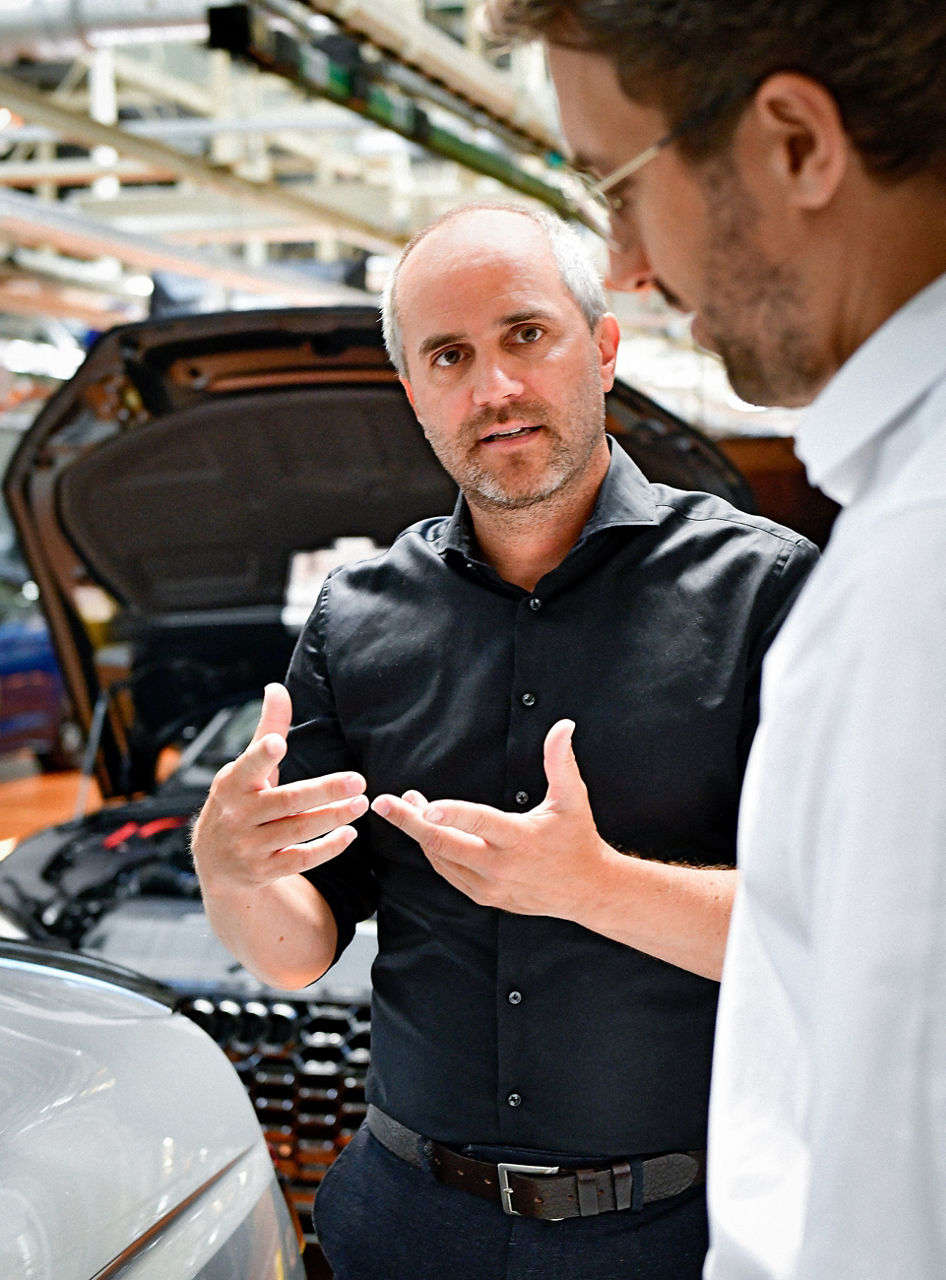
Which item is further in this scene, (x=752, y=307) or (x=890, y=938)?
(x=752, y=307)

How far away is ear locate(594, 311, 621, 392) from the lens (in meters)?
1.66

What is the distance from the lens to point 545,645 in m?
1.52

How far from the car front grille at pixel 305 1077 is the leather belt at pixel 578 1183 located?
89 centimetres

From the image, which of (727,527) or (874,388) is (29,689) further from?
(874,388)

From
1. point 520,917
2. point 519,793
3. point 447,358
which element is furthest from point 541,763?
point 447,358

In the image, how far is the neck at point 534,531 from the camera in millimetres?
1550

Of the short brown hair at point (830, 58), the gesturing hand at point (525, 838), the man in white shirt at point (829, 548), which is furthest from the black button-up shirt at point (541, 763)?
the short brown hair at point (830, 58)

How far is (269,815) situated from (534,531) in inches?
19.3

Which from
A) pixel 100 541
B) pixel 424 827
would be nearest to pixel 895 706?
pixel 424 827

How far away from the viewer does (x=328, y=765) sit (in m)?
1.63

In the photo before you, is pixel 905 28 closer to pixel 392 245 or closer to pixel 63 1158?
pixel 63 1158

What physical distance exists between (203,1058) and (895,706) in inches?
46.2

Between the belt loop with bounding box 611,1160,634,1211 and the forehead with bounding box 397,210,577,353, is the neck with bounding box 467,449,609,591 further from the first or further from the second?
the belt loop with bounding box 611,1160,634,1211

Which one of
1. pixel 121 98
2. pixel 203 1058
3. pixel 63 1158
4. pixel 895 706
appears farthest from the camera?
pixel 121 98
